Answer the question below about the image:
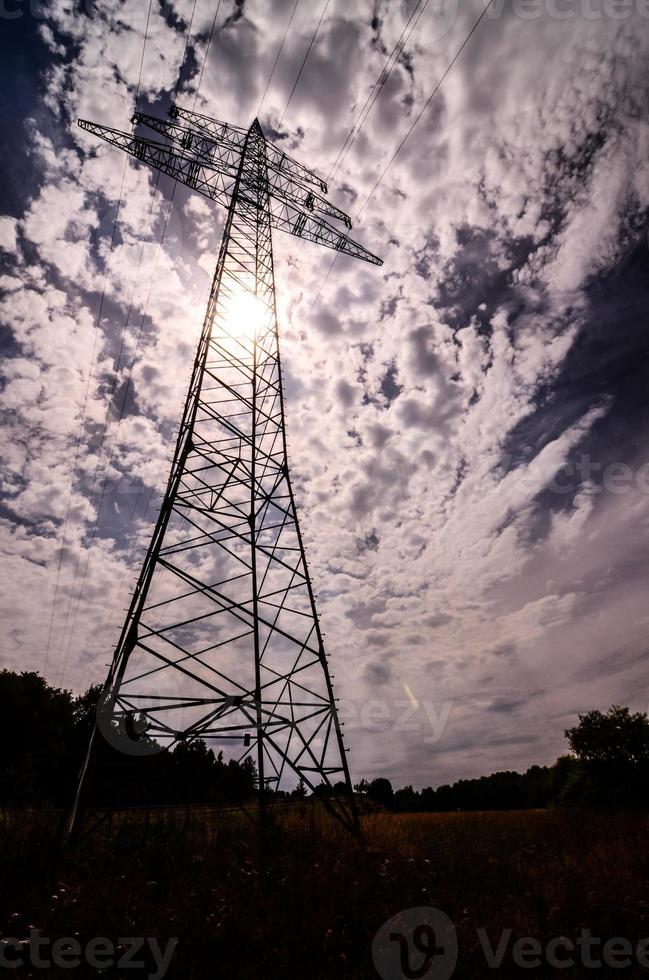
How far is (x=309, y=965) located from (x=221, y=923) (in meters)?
1.09

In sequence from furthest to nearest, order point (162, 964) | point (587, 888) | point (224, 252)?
point (224, 252), point (587, 888), point (162, 964)

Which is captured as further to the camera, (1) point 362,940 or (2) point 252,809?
(2) point 252,809

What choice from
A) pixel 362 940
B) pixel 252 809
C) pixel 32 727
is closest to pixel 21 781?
pixel 32 727

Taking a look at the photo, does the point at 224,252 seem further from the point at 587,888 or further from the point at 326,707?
the point at 587,888

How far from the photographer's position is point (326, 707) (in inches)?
374

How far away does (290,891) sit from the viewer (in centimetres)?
569
